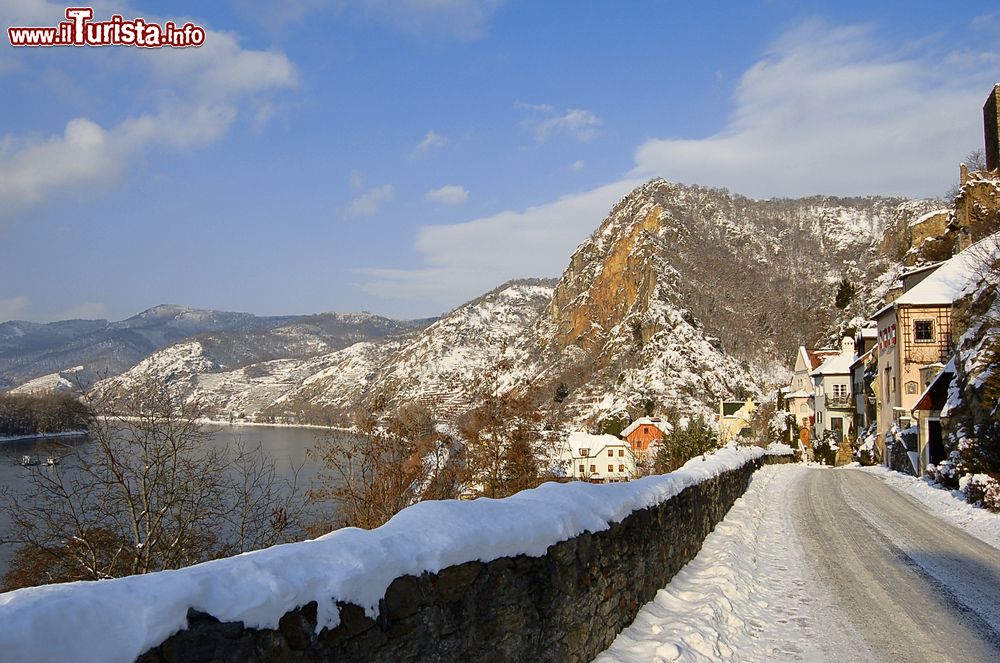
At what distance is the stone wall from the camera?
2.88 meters

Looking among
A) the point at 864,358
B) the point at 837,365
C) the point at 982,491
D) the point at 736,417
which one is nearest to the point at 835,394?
the point at 837,365

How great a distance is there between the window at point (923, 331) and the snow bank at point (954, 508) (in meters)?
11.8

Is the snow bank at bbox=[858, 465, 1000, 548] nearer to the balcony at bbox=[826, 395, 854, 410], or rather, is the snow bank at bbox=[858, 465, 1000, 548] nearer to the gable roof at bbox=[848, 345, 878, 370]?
the gable roof at bbox=[848, 345, 878, 370]

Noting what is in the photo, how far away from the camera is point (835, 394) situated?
59969 millimetres

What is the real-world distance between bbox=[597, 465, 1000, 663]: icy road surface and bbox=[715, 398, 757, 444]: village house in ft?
223

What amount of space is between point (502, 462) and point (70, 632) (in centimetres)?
2023

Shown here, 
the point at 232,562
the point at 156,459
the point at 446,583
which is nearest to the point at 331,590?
the point at 232,562

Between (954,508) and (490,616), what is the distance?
19249 mm

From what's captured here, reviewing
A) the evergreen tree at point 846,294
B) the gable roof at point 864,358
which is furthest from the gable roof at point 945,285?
the evergreen tree at point 846,294

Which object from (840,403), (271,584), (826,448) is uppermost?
(271,584)

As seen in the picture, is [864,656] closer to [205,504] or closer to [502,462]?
[205,504]

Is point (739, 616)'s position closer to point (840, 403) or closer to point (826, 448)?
point (826, 448)

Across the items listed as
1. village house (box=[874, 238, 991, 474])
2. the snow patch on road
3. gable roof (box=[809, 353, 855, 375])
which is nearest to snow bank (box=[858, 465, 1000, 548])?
the snow patch on road

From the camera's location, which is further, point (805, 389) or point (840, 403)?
point (805, 389)
